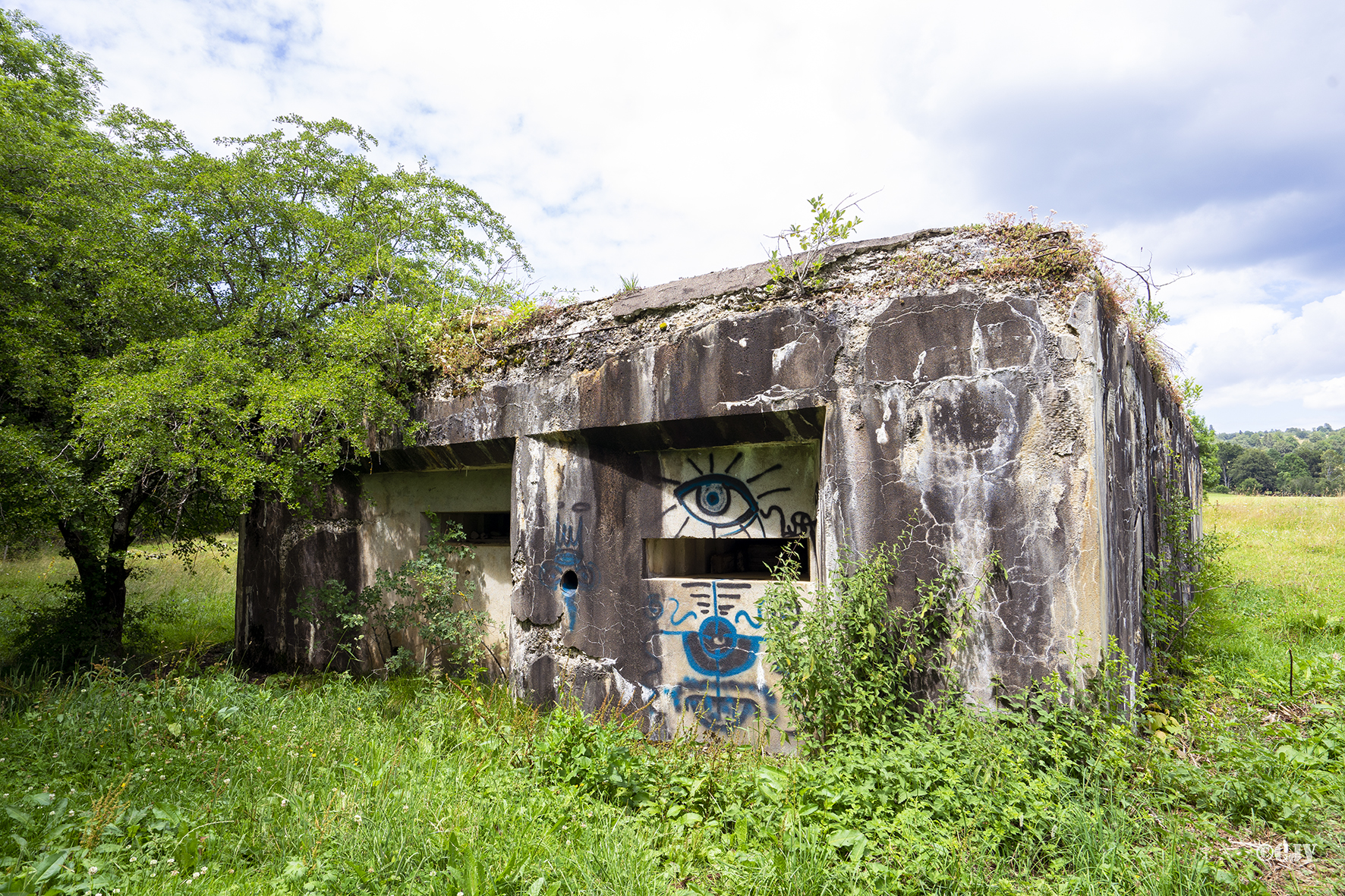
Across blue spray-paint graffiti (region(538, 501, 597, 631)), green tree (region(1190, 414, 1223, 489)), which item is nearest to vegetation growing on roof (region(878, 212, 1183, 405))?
blue spray-paint graffiti (region(538, 501, 597, 631))

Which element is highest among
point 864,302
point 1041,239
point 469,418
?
point 1041,239

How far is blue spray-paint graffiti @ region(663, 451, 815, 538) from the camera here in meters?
4.23

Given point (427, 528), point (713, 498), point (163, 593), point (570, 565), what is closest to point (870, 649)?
point (713, 498)

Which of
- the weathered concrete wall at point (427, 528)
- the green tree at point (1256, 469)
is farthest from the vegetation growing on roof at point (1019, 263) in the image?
the green tree at point (1256, 469)

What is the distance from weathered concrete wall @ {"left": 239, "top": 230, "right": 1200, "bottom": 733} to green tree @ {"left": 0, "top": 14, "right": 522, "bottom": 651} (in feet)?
2.63

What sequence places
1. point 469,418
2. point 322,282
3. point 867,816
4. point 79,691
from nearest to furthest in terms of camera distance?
point 867,816 < point 79,691 < point 469,418 < point 322,282

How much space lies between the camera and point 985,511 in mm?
3291

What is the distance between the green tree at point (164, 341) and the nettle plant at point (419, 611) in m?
0.98

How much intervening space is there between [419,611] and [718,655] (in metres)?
2.69

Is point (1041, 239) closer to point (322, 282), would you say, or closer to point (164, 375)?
point (164, 375)

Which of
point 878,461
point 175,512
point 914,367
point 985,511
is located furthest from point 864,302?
point 175,512

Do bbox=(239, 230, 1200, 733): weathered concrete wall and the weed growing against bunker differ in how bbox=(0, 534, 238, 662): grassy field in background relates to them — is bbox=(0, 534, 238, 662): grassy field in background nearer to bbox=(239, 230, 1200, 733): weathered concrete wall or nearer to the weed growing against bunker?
bbox=(239, 230, 1200, 733): weathered concrete wall

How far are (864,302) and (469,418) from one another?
3.05m

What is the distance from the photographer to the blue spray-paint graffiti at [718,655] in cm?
405
